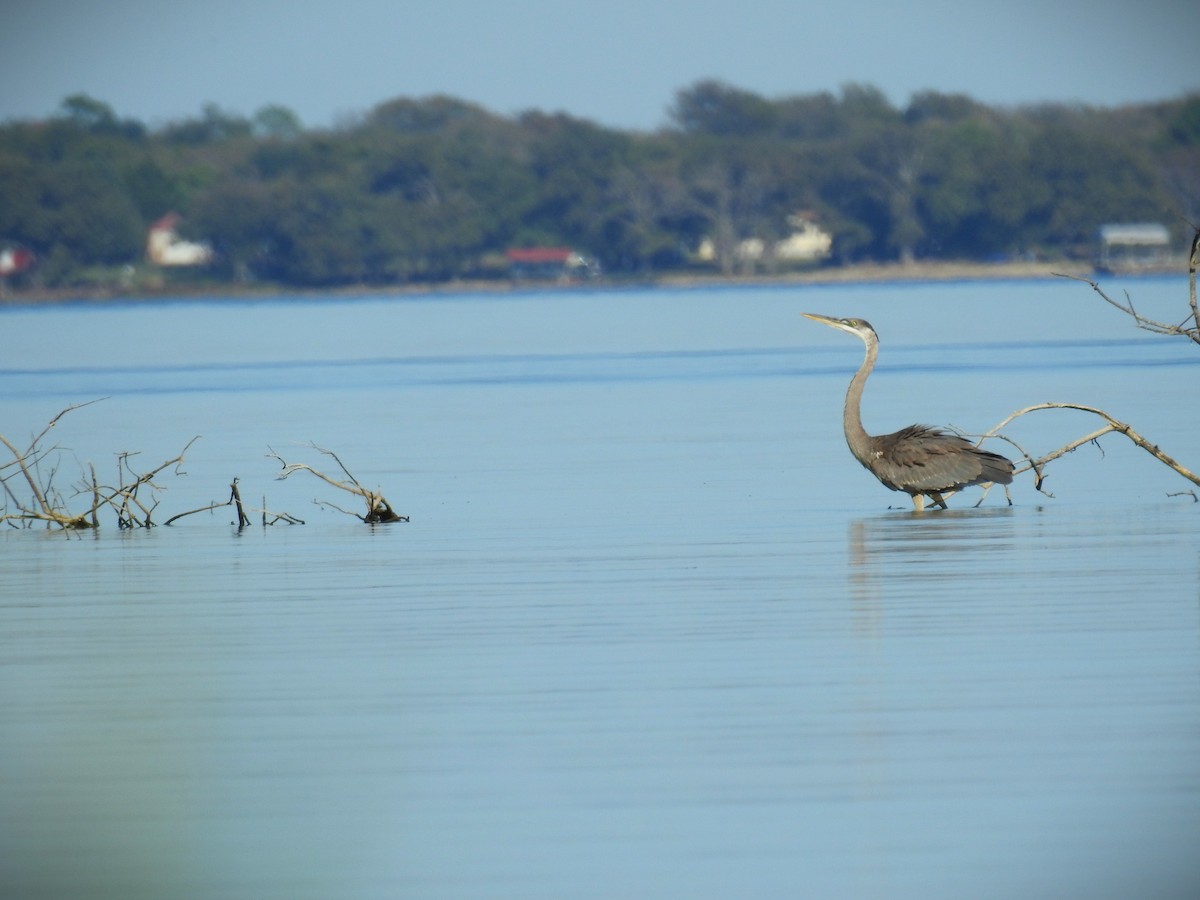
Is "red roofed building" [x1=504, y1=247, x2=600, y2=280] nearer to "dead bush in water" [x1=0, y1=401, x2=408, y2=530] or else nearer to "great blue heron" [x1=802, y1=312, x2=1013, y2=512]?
"dead bush in water" [x1=0, y1=401, x2=408, y2=530]

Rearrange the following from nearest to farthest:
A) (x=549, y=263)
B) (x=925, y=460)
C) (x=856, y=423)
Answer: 1. (x=925, y=460)
2. (x=856, y=423)
3. (x=549, y=263)

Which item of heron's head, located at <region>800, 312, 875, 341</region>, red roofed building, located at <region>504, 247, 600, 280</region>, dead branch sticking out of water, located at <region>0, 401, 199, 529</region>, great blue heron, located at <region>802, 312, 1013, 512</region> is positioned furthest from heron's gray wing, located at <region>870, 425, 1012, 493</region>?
red roofed building, located at <region>504, 247, 600, 280</region>

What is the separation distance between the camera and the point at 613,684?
9055mm

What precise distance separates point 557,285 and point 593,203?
17.0 feet

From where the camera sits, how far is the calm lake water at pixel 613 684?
679cm

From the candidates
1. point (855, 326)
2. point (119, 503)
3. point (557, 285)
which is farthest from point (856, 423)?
point (557, 285)

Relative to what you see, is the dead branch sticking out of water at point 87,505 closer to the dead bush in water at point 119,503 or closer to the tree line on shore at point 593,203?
Answer: the dead bush in water at point 119,503

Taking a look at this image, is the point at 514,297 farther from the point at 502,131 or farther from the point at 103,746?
the point at 103,746

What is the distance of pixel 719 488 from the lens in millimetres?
17203

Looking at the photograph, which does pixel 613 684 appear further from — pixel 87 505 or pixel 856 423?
pixel 87 505

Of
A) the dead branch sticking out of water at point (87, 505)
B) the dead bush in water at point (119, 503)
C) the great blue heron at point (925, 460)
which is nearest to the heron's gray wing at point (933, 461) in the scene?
the great blue heron at point (925, 460)

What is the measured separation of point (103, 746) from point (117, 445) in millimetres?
14970

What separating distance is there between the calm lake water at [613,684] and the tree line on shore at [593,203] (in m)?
88.9

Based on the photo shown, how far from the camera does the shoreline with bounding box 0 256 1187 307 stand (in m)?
106
